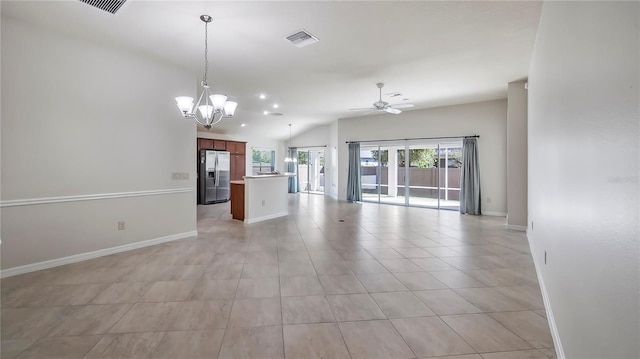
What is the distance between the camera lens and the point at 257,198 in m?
6.32

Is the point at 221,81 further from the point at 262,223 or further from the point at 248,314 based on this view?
the point at 248,314

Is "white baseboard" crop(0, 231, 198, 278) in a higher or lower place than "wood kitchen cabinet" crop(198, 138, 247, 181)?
lower

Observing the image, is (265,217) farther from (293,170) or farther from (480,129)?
(293,170)

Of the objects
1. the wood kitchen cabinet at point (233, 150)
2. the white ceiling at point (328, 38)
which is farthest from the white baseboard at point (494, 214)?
the wood kitchen cabinet at point (233, 150)

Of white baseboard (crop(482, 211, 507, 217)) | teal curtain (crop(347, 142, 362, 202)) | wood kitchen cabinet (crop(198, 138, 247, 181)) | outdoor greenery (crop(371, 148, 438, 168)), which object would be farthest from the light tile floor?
wood kitchen cabinet (crop(198, 138, 247, 181))

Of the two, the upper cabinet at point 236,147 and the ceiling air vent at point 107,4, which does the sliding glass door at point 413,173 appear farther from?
the ceiling air vent at point 107,4

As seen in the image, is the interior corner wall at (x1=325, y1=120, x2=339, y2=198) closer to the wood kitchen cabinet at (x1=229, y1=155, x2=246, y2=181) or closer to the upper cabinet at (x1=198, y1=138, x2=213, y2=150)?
the wood kitchen cabinet at (x1=229, y1=155, x2=246, y2=181)

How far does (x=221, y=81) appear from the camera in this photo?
17.5ft

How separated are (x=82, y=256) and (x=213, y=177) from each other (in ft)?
19.7

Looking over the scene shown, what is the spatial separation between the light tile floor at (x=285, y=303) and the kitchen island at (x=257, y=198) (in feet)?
5.58

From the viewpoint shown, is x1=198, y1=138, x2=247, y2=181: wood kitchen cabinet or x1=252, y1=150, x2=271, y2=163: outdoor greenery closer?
x1=198, y1=138, x2=247, y2=181: wood kitchen cabinet

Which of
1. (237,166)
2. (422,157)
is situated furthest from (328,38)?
(237,166)

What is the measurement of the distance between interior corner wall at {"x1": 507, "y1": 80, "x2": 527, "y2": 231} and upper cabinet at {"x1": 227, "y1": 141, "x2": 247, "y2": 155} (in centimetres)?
871

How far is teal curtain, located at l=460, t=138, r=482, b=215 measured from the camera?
7.20 meters
